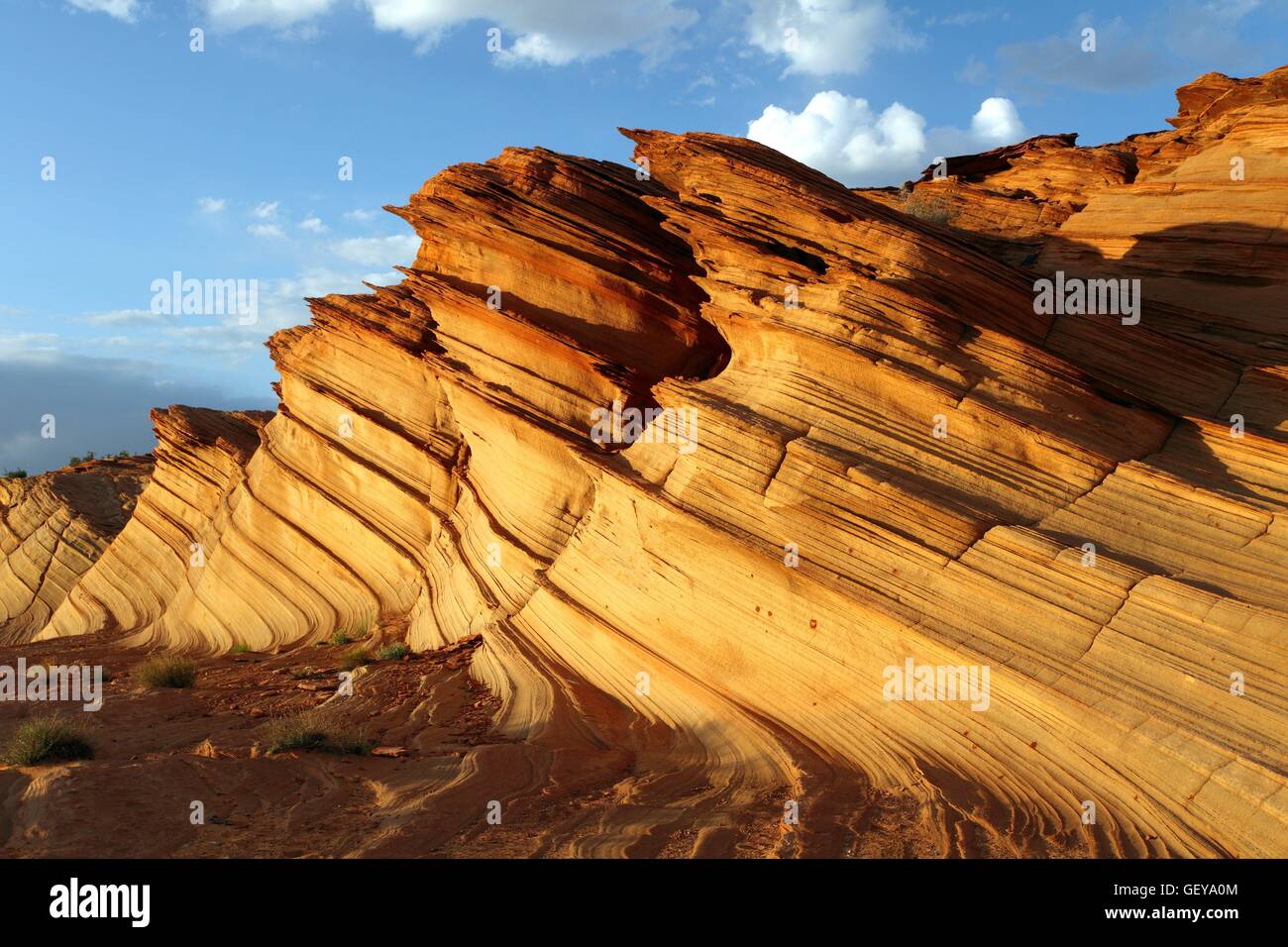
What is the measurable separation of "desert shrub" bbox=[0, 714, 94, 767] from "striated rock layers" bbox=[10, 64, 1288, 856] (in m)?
4.50

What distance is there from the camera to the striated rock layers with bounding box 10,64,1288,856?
8984mm

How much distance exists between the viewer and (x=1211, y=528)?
10.6 m

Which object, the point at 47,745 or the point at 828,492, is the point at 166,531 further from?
the point at 828,492

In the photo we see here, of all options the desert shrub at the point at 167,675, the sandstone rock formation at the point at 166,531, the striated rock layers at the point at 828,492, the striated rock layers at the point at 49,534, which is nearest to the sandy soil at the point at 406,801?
the striated rock layers at the point at 828,492

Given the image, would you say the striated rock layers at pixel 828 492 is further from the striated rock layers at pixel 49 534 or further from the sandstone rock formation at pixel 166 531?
the striated rock layers at pixel 49 534

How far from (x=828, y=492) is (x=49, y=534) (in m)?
33.3

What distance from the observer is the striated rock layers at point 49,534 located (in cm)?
3291

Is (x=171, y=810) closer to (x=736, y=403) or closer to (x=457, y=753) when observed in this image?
(x=457, y=753)

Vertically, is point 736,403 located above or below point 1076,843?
above

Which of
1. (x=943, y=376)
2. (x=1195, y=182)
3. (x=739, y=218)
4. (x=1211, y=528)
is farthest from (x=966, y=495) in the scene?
(x=1195, y=182)

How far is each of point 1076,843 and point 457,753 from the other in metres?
6.40

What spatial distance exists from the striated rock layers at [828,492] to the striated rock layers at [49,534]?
14655 mm

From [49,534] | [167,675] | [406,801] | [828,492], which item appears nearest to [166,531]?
[49,534]

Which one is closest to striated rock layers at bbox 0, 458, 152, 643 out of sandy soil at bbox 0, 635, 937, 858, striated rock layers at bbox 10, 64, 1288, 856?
striated rock layers at bbox 10, 64, 1288, 856
